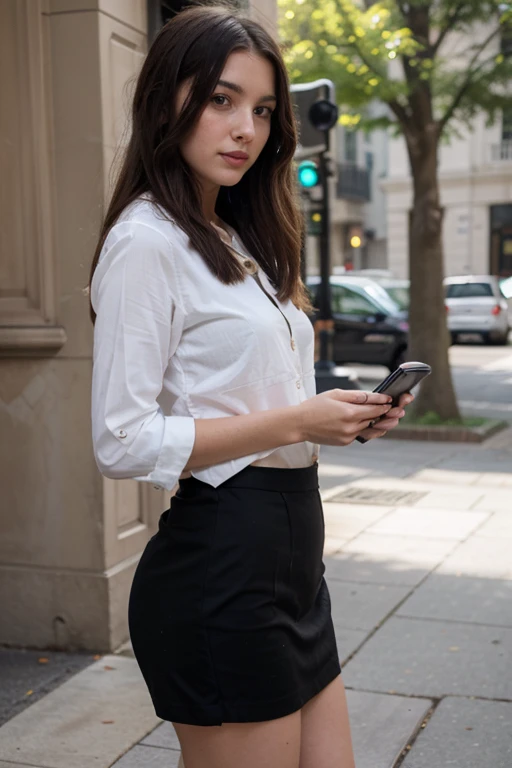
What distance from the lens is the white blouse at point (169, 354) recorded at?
1.74 metres

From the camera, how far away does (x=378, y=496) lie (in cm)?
809

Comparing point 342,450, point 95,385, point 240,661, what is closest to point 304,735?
point 240,661

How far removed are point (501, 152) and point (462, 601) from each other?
3450cm

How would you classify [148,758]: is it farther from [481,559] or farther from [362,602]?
[481,559]

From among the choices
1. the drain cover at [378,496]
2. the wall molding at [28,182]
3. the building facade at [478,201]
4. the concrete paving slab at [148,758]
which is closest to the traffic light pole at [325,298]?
the drain cover at [378,496]

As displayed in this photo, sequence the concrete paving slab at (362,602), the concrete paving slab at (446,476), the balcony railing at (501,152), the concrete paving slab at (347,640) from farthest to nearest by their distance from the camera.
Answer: the balcony railing at (501,152), the concrete paving slab at (446,476), the concrete paving slab at (362,602), the concrete paving slab at (347,640)

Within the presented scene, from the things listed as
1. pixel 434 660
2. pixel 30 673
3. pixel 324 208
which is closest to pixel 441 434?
pixel 324 208

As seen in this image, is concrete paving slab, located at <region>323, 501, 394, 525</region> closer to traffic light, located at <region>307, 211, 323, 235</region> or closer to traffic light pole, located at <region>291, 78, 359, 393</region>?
traffic light pole, located at <region>291, 78, 359, 393</region>

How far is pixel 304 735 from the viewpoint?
201 cm

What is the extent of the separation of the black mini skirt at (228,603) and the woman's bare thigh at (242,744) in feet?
0.07

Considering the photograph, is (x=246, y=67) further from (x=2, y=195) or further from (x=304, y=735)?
(x=2, y=195)

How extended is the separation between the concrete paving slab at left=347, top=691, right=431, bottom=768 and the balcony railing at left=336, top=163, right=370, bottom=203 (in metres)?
45.7

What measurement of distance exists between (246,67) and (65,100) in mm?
2525

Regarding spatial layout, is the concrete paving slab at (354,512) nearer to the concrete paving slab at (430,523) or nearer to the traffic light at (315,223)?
the concrete paving slab at (430,523)
